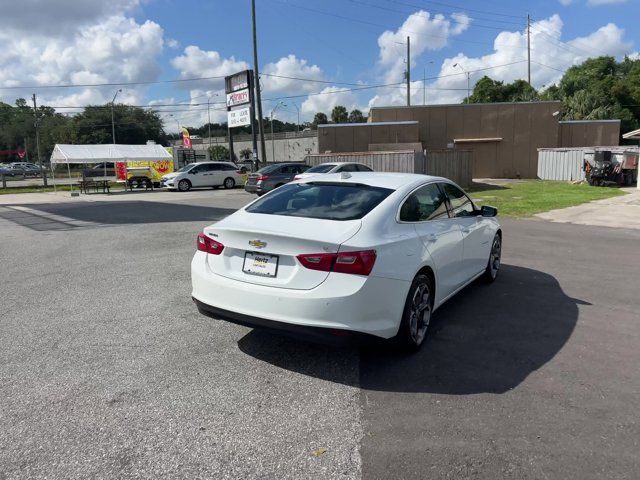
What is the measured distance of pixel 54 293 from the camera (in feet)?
20.7

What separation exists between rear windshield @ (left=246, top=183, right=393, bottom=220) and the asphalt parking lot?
119 cm

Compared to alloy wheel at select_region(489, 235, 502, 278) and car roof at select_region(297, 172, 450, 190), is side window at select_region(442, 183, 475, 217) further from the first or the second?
alloy wheel at select_region(489, 235, 502, 278)

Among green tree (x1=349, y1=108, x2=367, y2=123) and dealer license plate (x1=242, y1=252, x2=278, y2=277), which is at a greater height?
green tree (x1=349, y1=108, x2=367, y2=123)

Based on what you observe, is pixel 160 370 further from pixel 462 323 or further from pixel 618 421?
pixel 618 421

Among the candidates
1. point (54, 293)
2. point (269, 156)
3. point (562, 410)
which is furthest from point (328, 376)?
point (269, 156)

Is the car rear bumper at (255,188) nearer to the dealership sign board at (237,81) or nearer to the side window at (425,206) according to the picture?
the dealership sign board at (237,81)

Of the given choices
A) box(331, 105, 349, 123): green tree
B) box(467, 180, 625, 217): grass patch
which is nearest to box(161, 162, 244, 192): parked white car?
box(467, 180, 625, 217): grass patch

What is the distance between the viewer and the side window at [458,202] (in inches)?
218

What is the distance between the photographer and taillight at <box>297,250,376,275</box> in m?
3.68

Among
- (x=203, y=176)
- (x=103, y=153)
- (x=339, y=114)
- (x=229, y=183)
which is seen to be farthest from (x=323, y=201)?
(x=339, y=114)

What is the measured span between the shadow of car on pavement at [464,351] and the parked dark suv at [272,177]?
17.0 m

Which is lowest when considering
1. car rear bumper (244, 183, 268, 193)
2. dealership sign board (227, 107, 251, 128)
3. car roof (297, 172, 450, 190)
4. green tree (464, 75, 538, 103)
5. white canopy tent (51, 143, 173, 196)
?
car rear bumper (244, 183, 268, 193)

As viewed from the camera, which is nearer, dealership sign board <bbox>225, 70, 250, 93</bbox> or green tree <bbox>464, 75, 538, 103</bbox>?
dealership sign board <bbox>225, 70, 250, 93</bbox>

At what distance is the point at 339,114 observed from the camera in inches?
4063
